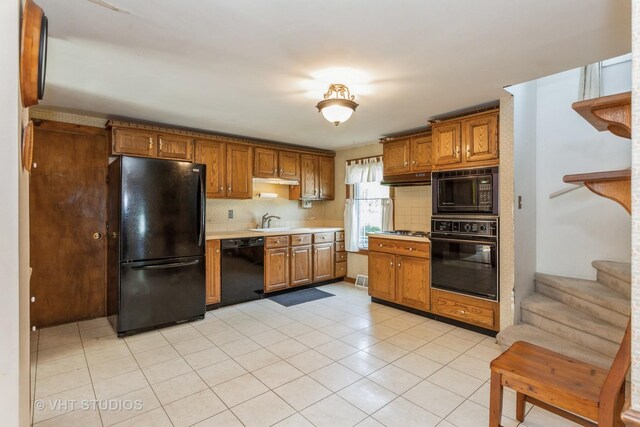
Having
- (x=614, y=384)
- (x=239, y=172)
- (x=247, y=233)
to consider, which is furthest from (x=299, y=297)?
(x=614, y=384)

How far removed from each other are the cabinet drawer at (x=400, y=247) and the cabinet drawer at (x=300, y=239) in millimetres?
1043

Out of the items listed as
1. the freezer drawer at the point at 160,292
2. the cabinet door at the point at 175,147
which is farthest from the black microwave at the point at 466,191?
the cabinet door at the point at 175,147

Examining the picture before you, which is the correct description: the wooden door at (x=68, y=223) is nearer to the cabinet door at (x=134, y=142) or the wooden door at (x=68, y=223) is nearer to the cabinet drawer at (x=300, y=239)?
the cabinet door at (x=134, y=142)

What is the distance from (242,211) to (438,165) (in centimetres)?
292

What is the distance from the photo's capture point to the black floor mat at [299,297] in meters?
4.32

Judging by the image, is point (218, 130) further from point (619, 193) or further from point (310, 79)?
point (619, 193)

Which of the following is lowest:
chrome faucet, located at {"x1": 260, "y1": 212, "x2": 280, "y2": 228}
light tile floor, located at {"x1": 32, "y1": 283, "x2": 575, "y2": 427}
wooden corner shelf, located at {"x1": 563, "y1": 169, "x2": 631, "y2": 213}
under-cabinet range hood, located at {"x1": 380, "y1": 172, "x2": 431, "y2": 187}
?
light tile floor, located at {"x1": 32, "y1": 283, "x2": 575, "y2": 427}

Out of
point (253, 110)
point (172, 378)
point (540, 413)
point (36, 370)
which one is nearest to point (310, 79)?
point (253, 110)

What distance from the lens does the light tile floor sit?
6.54 ft

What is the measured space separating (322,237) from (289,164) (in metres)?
1.28

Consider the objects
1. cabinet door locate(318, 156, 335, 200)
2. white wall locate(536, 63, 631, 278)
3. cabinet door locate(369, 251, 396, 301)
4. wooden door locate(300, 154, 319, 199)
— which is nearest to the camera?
white wall locate(536, 63, 631, 278)
